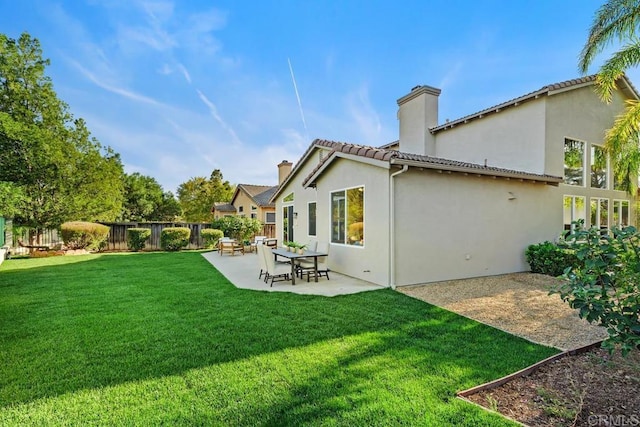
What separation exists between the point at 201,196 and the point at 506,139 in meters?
32.4

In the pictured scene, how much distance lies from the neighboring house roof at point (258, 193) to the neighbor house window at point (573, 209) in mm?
19384

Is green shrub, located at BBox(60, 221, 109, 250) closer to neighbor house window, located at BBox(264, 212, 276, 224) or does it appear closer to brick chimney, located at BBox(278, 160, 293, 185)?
brick chimney, located at BBox(278, 160, 293, 185)

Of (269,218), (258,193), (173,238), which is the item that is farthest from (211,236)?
(258,193)

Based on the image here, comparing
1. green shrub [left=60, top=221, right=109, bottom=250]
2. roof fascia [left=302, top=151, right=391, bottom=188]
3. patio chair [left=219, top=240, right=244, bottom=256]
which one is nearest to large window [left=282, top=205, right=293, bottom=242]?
patio chair [left=219, top=240, right=244, bottom=256]

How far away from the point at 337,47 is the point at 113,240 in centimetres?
1677

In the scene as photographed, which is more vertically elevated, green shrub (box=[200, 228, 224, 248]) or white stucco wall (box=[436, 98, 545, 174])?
white stucco wall (box=[436, 98, 545, 174])

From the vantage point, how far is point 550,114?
11148 millimetres

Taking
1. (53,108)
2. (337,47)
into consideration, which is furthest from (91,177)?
(337,47)

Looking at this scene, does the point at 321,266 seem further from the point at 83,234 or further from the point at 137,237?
the point at 83,234

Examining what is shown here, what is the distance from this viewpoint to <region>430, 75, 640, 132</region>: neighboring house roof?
→ 36.0 feet

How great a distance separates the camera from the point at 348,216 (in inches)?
394

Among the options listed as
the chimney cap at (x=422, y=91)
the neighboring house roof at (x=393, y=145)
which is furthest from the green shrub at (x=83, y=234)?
the chimney cap at (x=422, y=91)

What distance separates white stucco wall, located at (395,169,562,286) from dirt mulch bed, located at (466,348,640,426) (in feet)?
14.9

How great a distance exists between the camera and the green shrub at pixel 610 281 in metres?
2.98
